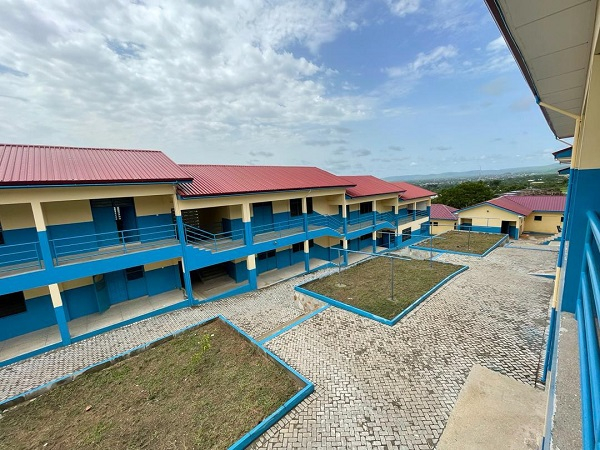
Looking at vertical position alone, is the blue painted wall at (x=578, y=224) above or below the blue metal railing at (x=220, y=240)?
above

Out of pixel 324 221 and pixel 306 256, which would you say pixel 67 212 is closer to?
pixel 306 256

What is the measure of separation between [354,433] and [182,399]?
4.36 metres

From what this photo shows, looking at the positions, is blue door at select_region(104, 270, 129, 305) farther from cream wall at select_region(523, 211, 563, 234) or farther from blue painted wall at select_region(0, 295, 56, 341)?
cream wall at select_region(523, 211, 563, 234)

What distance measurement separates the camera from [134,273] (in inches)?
514

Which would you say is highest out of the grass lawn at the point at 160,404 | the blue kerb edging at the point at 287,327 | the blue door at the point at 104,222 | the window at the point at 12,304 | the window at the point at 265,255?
the blue door at the point at 104,222

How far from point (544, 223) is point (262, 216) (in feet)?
110

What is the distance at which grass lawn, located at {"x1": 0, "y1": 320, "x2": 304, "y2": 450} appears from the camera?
19.2ft

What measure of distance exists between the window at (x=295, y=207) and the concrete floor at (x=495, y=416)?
13.4 meters

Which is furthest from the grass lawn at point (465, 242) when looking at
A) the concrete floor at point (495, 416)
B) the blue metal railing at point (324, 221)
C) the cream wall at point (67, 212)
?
the cream wall at point (67, 212)

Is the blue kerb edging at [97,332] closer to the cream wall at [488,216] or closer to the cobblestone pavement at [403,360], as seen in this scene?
the cobblestone pavement at [403,360]

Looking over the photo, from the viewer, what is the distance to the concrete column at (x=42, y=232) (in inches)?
359

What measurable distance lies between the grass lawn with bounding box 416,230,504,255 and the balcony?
23.1 m

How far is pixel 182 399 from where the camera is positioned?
687 cm

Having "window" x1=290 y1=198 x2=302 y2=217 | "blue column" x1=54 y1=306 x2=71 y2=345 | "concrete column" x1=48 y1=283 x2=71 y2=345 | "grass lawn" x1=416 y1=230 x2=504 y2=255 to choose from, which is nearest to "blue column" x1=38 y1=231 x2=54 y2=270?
"concrete column" x1=48 y1=283 x2=71 y2=345
